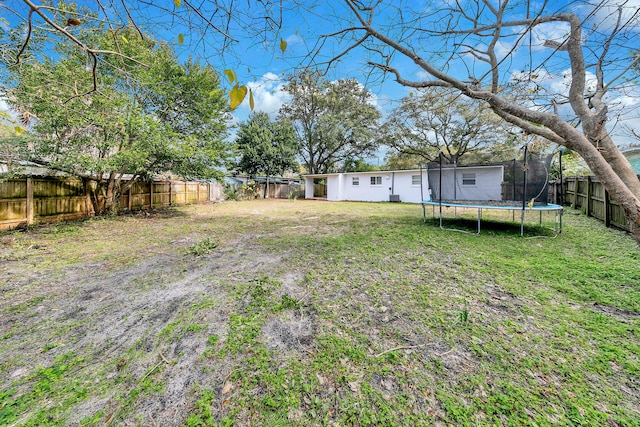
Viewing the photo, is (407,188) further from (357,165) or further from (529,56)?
(529,56)

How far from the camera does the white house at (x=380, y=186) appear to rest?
1561 centimetres

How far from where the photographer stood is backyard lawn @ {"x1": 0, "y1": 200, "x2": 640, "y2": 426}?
1298 millimetres

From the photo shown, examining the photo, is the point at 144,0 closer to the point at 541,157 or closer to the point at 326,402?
the point at 326,402

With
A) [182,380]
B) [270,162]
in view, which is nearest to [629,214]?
[182,380]

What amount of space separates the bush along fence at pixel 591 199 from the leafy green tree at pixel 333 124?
522 inches

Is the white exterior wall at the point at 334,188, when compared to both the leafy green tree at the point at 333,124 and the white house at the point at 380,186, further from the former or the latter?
the leafy green tree at the point at 333,124

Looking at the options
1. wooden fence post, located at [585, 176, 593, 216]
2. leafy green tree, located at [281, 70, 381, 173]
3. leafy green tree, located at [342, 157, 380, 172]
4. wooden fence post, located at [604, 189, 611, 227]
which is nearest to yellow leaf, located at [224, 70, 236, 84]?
wooden fence post, located at [604, 189, 611, 227]

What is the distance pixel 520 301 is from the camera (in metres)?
2.41

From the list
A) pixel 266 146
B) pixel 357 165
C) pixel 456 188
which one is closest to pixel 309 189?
pixel 266 146

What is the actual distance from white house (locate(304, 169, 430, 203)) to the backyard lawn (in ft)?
39.8

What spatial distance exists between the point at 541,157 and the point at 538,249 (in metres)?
3.02

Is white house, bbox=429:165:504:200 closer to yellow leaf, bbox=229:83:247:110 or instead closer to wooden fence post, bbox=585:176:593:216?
wooden fence post, bbox=585:176:593:216

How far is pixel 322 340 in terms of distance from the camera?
1.86m

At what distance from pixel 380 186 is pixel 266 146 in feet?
29.2
